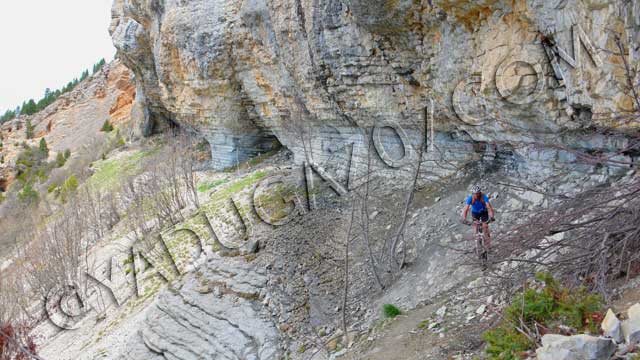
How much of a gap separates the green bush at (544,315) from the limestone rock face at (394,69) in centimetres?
185

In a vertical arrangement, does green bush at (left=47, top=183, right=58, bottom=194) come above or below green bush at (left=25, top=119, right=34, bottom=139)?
below

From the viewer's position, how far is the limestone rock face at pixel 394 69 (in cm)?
602

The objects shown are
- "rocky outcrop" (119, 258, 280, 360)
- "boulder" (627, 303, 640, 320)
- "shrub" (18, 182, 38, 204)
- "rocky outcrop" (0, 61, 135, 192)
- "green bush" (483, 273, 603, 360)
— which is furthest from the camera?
"rocky outcrop" (0, 61, 135, 192)

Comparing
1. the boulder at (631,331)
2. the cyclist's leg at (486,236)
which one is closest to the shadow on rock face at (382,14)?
the cyclist's leg at (486,236)

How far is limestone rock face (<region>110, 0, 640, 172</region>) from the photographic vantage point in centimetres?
602

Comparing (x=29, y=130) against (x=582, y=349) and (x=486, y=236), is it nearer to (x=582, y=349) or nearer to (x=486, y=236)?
(x=486, y=236)

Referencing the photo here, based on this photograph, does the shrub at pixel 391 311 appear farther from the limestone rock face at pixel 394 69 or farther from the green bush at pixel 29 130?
the green bush at pixel 29 130

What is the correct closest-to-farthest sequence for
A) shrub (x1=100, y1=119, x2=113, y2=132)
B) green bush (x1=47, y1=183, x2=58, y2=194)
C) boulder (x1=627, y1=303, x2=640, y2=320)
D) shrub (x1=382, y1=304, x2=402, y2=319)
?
1. boulder (x1=627, y1=303, x2=640, y2=320)
2. shrub (x1=382, y1=304, x2=402, y2=319)
3. green bush (x1=47, y1=183, x2=58, y2=194)
4. shrub (x1=100, y1=119, x2=113, y2=132)

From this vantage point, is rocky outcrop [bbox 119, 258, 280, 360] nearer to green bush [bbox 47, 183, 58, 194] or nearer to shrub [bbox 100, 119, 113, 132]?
green bush [bbox 47, 183, 58, 194]

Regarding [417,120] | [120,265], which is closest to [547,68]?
[417,120]

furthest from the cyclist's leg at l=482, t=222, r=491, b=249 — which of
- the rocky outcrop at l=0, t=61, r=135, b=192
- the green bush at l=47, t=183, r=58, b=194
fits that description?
the rocky outcrop at l=0, t=61, r=135, b=192

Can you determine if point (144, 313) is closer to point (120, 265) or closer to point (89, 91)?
point (120, 265)

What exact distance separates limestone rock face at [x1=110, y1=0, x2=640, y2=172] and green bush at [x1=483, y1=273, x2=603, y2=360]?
1.85 meters

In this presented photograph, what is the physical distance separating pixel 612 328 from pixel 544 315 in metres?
0.78
